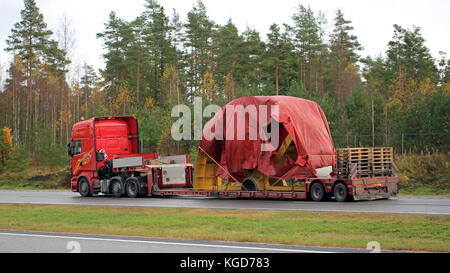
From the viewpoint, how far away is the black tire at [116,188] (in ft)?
90.2

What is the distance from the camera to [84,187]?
2905 centimetres

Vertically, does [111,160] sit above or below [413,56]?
below

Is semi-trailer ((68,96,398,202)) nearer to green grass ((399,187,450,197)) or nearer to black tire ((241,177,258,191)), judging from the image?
black tire ((241,177,258,191))

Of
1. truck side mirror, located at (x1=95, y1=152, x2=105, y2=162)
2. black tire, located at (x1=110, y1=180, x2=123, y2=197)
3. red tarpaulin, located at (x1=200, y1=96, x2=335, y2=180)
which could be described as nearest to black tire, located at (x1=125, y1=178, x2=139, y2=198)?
black tire, located at (x1=110, y1=180, x2=123, y2=197)

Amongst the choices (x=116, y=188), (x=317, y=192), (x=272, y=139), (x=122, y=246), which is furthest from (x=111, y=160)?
(x=122, y=246)

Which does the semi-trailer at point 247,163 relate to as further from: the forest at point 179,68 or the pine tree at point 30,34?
the pine tree at point 30,34

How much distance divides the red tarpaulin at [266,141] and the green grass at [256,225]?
4475 millimetres

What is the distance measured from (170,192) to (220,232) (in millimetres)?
12262

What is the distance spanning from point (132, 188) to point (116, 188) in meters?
1.11

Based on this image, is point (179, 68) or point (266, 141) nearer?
point (266, 141)

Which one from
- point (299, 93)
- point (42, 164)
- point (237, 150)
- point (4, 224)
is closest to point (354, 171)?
point (237, 150)

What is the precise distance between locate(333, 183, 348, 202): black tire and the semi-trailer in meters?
0.04

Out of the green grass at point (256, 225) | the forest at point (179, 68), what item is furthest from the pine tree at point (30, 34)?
the green grass at point (256, 225)

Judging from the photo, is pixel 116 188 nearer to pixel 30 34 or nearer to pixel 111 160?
pixel 111 160
